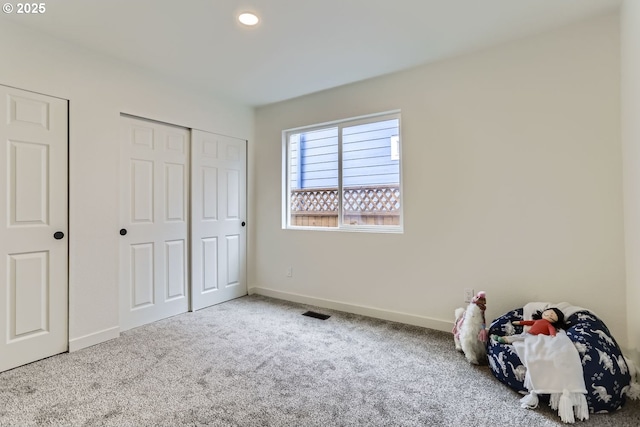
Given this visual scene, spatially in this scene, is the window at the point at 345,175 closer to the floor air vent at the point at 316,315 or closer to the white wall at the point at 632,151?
the floor air vent at the point at 316,315

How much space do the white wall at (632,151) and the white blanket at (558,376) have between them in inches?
23.1

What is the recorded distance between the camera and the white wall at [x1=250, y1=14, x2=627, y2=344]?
84.7 inches

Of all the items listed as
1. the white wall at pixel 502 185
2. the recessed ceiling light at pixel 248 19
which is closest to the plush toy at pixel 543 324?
the white wall at pixel 502 185

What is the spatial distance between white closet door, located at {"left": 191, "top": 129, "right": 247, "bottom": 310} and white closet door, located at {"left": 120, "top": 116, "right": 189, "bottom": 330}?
10 centimetres

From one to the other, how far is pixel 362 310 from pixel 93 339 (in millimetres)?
2336

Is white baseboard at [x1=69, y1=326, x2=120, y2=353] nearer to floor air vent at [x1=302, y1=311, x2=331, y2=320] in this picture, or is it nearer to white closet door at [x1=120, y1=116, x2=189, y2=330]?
white closet door at [x1=120, y1=116, x2=189, y2=330]

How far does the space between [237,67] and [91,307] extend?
234cm

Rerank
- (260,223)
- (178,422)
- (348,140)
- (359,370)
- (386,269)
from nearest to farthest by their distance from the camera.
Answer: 1. (178,422)
2. (359,370)
3. (386,269)
4. (348,140)
5. (260,223)

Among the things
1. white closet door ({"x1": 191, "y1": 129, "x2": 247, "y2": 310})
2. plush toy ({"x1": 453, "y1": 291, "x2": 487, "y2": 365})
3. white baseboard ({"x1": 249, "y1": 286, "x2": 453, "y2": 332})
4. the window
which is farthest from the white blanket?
white closet door ({"x1": 191, "y1": 129, "x2": 247, "y2": 310})

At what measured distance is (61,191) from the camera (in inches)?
92.6

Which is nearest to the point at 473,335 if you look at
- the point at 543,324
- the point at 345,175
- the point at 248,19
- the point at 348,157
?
the point at 543,324

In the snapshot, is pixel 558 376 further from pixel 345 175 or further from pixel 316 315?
pixel 345 175

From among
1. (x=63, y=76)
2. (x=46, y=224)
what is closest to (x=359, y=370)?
(x=46, y=224)

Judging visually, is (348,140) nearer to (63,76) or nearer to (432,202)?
(432,202)
